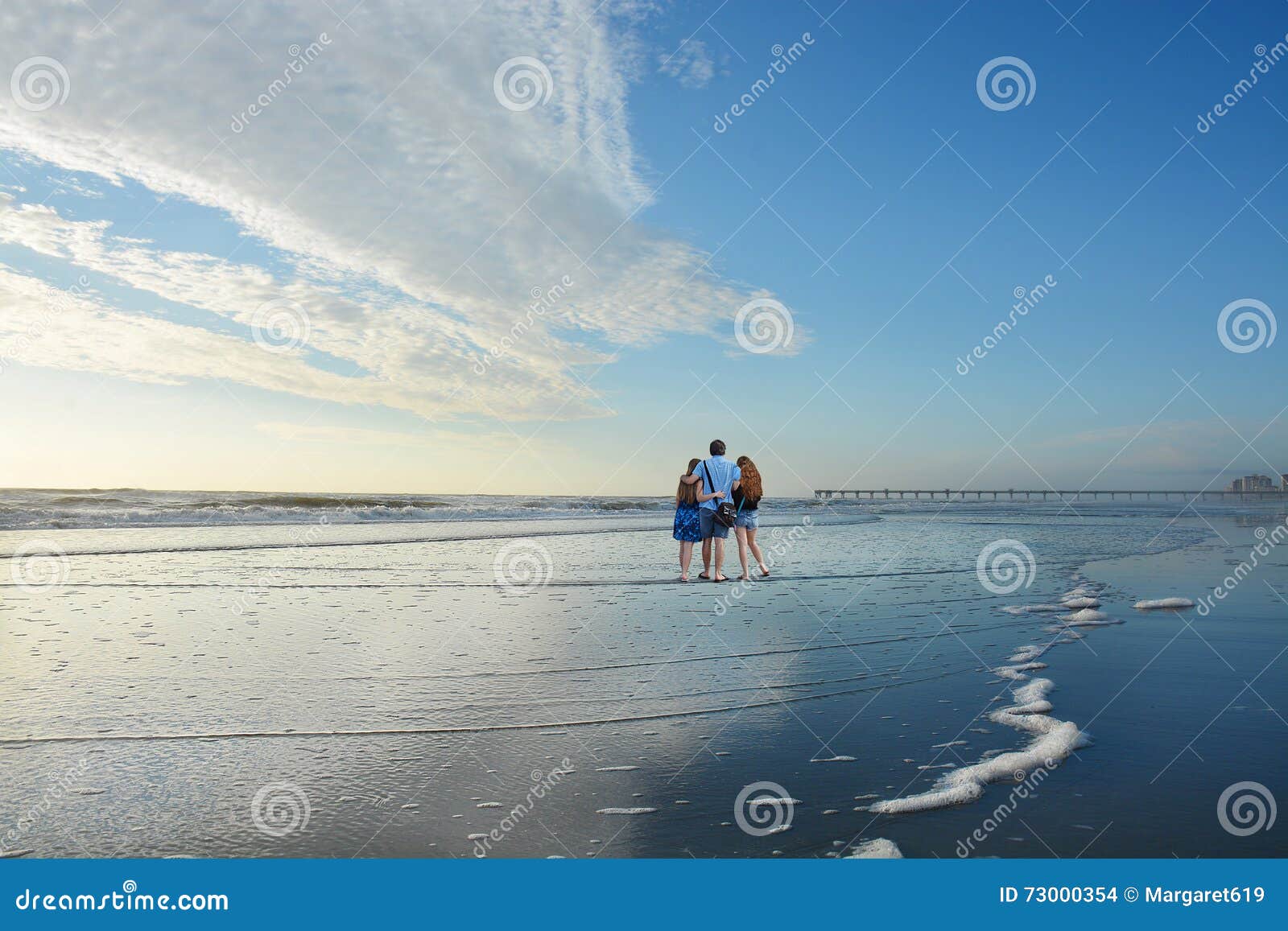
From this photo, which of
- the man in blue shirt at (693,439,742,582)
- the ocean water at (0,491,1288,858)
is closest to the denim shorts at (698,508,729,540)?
the man in blue shirt at (693,439,742,582)

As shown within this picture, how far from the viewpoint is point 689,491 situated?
13852 millimetres

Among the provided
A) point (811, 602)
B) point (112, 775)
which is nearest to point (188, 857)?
point (112, 775)

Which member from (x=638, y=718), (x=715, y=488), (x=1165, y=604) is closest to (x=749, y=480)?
(x=715, y=488)

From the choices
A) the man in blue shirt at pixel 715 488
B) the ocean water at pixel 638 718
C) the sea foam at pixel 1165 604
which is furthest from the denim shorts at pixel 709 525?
the sea foam at pixel 1165 604

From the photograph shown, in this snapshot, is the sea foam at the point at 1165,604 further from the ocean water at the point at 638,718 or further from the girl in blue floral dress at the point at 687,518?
the girl in blue floral dress at the point at 687,518

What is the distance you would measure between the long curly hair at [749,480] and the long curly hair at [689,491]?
872mm

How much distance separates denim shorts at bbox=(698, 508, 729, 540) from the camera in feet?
45.3

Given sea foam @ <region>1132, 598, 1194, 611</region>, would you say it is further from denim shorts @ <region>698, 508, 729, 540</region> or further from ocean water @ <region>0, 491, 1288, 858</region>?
denim shorts @ <region>698, 508, 729, 540</region>

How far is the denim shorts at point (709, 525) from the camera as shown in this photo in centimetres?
1380

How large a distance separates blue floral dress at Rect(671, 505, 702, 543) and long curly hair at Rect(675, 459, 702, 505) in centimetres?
9

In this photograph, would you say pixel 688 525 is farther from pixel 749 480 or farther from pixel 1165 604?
pixel 1165 604

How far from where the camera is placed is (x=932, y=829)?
354cm

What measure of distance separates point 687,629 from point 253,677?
4.27 metres

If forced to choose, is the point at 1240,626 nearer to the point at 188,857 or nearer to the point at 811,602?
the point at 811,602
